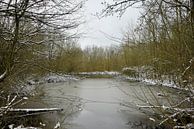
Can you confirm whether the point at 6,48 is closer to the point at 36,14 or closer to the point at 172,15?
the point at 36,14

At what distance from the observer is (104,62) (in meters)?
54.2

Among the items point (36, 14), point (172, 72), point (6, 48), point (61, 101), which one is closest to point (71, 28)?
point (36, 14)

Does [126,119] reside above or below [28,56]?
below

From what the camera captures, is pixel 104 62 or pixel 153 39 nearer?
pixel 153 39

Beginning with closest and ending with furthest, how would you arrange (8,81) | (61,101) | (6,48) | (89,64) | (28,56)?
(8,81) → (6,48) → (28,56) → (61,101) → (89,64)

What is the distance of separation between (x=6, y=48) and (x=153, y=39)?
2.49m

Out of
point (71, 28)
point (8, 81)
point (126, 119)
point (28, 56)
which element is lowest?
point (126, 119)

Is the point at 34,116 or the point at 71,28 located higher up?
the point at 71,28

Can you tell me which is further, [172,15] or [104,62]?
[104,62]

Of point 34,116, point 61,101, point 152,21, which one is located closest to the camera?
point 152,21

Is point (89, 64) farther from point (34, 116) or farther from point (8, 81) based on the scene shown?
point (8, 81)

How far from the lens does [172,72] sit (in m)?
4.81

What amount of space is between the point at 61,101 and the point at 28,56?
6728mm

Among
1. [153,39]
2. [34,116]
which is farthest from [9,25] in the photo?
[34,116]
